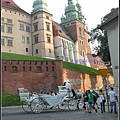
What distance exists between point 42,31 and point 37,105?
4252 centimetres

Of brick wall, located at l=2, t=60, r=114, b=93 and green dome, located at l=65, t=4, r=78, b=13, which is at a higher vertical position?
green dome, located at l=65, t=4, r=78, b=13

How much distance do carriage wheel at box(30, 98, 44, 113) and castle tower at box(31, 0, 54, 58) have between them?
4033cm

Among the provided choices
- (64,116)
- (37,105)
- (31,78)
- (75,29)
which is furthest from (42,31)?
(64,116)

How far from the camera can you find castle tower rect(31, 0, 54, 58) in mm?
53688

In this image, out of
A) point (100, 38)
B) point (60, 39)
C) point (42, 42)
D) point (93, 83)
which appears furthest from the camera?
point (60, 39)

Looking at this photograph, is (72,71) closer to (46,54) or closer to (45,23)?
(46,54)

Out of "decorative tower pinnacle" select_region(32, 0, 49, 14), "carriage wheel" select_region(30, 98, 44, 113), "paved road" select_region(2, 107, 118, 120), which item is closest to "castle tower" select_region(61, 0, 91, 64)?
"decorative tower pinnacle" select_region(32, 0, 49, 14)

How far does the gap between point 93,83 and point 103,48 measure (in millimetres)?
11783

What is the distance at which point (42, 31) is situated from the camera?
54062 millimetres

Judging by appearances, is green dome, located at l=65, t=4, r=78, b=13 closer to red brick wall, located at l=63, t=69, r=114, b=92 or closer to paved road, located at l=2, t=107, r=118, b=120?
red brick wall, located at l=63, t=69, r=114, b=92

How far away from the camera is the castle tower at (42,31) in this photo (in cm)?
5369

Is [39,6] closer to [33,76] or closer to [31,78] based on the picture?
[33,76]

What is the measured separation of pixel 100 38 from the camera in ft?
105

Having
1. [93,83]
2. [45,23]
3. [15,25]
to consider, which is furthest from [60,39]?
[93,83]
